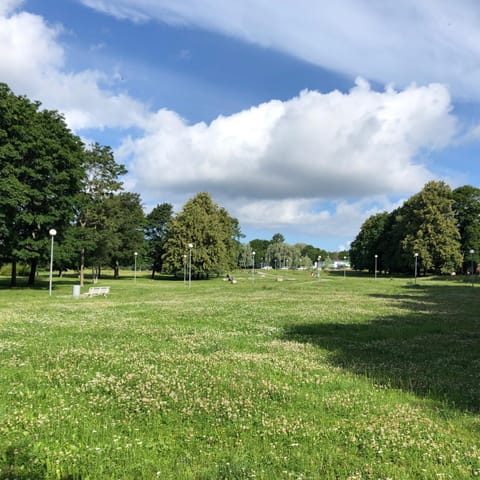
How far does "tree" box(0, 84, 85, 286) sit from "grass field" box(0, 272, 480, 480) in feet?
90.4

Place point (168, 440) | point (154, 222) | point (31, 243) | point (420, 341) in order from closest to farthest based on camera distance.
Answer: point (168, 440) < point (420, 341) < point (31, 243) < point (154, 222)

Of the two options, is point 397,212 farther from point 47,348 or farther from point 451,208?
point 47,348

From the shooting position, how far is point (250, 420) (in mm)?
6695

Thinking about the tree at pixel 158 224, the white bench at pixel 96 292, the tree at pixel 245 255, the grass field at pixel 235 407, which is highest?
the tree at pixel 158 224

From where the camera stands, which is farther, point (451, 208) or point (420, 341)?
point (451, 208)

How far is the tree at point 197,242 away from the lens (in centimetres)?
7969

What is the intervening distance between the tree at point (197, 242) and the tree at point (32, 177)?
1396 inches

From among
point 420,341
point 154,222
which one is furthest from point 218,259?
point 420,341

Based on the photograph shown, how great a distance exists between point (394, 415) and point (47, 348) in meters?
Answer: 8.97

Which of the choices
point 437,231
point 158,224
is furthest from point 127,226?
point 437,231

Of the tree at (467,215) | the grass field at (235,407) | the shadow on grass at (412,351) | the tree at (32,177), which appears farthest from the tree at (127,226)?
the tree at (467,215)

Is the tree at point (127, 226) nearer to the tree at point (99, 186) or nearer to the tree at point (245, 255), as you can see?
the tree at point (99, 186)

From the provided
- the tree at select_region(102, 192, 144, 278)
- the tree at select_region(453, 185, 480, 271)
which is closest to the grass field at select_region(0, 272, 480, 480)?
the tree at select_region(102, 192, 144, 278)

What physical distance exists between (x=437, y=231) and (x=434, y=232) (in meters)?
1.15
